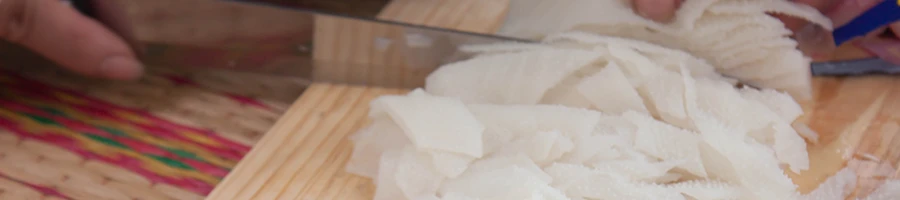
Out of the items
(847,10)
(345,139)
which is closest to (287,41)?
(345,139)

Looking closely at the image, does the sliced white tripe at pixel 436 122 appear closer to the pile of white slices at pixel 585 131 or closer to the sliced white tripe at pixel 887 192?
the pile of white slices at pixel 585 131

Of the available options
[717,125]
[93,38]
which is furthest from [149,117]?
[717,125]

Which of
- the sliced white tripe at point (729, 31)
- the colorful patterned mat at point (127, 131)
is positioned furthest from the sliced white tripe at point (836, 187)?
the colorful patterned mat at point (127, 131)

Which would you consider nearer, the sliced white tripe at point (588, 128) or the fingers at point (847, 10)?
the sliced white tripe at point (588, 128)

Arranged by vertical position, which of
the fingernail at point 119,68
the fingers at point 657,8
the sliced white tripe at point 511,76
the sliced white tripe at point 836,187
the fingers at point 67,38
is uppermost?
the fingers at point 67,38

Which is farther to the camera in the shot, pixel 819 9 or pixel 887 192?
pixel 819 9

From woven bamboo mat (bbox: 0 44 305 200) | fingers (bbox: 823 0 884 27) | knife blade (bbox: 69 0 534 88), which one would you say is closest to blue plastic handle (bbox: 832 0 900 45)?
fingers (bbox: 823 0 884 27)

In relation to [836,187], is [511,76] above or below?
above

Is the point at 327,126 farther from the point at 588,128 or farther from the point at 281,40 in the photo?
the point at 588,128
